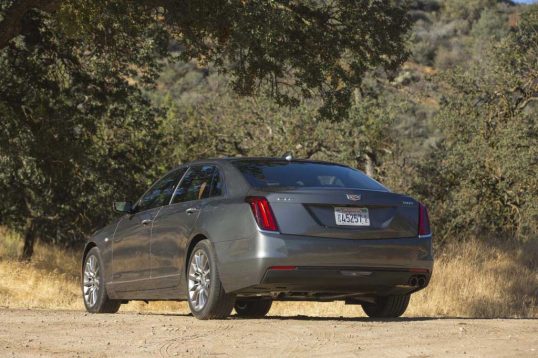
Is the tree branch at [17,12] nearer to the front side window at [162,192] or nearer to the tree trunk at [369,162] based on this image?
the front side window at [162,192]

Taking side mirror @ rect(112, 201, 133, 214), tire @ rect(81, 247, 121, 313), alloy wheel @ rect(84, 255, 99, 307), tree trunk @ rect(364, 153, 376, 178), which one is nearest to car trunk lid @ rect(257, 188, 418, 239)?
side mirror @ rect(112, 201, 133, 214)

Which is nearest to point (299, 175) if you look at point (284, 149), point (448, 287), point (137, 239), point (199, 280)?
point (199, 280)

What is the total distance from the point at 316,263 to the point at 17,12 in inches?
349

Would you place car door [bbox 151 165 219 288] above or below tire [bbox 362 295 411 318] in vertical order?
above

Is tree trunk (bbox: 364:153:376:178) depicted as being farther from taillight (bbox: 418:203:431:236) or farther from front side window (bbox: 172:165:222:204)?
taillight (bbox: 418:203:431:236)

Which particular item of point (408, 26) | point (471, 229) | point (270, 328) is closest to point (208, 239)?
point (270, 328)

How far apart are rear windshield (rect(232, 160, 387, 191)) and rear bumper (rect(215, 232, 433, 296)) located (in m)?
0.66

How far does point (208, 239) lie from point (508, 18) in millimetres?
74198

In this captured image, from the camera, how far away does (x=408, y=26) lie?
55.4ft

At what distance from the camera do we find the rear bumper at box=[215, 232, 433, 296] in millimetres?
8617

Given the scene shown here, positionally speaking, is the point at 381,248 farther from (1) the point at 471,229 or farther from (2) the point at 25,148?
(1) the point at 471,229

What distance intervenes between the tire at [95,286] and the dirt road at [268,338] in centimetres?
214

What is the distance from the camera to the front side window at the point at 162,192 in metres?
10.5

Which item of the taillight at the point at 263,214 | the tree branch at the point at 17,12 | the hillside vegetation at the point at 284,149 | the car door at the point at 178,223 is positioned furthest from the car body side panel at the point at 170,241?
the tree branch at the point at 17,12
